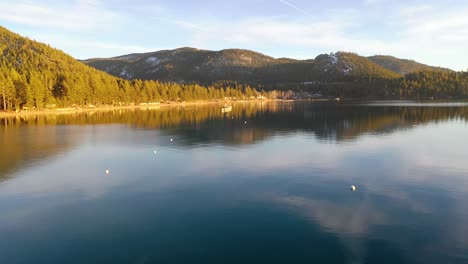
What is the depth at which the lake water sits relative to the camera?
18.0 metres

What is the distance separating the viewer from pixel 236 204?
82.2ft

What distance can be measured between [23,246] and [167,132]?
4970cm

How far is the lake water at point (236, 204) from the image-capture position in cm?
1802

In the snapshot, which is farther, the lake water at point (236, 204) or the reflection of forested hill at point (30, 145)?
the reflection of forested hill at point (30, 145)

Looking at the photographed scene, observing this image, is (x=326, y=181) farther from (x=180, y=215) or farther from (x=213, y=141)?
(x=213, y=141)

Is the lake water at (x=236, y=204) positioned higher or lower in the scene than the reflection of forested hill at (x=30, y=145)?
lower

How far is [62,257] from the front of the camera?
17656mm

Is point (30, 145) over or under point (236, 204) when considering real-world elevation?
over

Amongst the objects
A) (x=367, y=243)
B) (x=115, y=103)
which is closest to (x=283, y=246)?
(x=367, y=243)

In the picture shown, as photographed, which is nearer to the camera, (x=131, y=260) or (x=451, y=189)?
(x=131, y=260)

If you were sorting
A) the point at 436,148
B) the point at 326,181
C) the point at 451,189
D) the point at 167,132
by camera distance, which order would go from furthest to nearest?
the point at 167,132, the point at 436,148, the point at 326,181, the point at 451,189

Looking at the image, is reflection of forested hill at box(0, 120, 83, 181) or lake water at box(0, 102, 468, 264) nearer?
lake water at box(0, 102, 468, 264)

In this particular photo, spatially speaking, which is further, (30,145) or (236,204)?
(30,145)

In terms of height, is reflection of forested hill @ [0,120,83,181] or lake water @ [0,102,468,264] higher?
reflection of forested hill @ [0,120,83,181]
